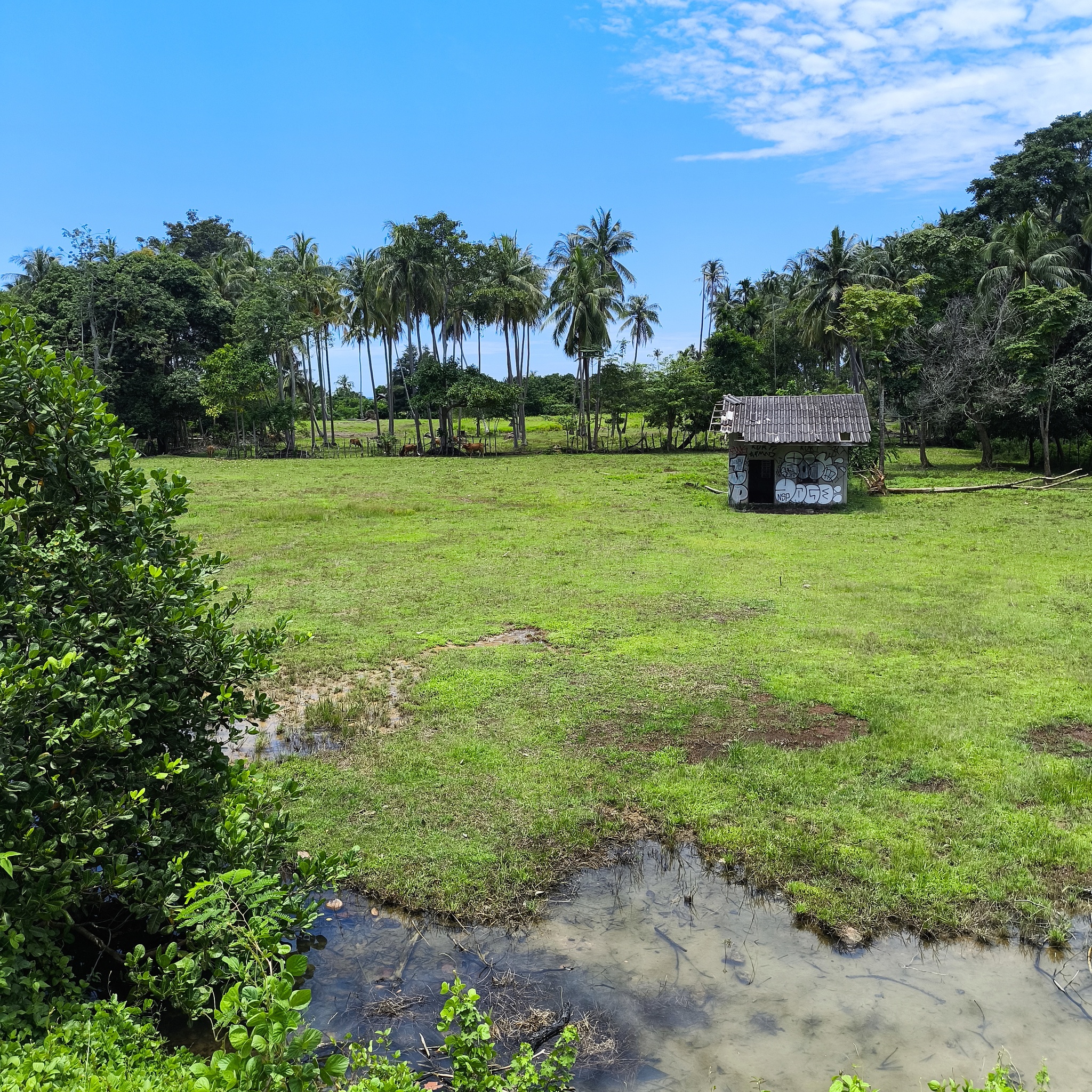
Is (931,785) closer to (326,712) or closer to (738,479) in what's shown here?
(326,712)

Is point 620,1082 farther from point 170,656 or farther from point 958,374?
point 958,374

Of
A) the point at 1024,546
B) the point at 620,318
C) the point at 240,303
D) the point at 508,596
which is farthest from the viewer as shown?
the point at 620,318

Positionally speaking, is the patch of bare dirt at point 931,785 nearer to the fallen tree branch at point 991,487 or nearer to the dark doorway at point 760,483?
the dark doorway at point 760,483

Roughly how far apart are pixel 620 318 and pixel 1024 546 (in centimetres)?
3587

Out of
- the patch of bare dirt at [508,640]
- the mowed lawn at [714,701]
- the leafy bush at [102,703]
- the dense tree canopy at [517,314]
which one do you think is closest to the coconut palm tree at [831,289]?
the dense tree canopy at [517,314]

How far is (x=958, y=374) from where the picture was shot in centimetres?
3553

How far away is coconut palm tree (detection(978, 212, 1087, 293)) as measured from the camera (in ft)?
132

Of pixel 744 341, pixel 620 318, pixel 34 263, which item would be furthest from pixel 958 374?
pixel 34 263

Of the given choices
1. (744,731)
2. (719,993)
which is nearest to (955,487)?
(744,731)

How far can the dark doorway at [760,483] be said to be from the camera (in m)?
28.2

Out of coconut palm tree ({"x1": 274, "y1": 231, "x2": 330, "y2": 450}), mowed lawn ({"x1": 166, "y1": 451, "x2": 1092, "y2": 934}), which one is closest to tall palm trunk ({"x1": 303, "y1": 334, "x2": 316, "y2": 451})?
coconut palm tree ({"x1": 274, "y1": 231, "x2": 330, "y2": 450})

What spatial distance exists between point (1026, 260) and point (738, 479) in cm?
2482

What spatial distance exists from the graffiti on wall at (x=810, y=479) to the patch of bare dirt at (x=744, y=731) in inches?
729

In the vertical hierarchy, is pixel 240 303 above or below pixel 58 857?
above
